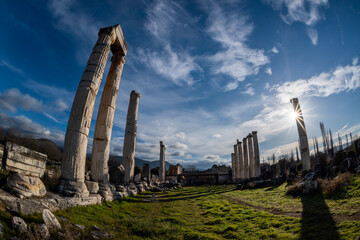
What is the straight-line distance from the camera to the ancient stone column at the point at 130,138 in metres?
17.8

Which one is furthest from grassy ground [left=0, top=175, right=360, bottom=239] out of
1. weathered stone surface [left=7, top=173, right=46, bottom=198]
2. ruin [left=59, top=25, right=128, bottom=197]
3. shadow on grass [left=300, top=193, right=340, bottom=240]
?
ruin [left=59, top=25, right=128, bottom=197]

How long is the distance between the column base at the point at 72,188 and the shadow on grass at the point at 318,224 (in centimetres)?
767

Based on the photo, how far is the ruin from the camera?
27.5 ft

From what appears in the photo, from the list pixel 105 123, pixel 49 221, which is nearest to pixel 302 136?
pixel 105 123

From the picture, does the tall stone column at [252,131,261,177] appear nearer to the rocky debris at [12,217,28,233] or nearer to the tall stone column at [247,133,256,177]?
the tall stone column at [247,133,256,177]

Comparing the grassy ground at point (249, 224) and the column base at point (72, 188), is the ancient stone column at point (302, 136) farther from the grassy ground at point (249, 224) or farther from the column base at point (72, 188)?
the column base at point (72, 188)

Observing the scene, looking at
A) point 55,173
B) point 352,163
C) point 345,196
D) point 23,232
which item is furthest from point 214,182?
point 23,232

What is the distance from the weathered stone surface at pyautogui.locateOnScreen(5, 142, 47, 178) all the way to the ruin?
1248mm

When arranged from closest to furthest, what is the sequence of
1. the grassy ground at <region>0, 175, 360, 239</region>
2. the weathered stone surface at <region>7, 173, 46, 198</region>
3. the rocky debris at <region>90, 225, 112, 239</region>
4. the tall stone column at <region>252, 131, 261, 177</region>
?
the rocky debris at <region>90, 225, 112, 239</region> → the weathered stone surface at <region>7, 173, 46, 198</region> → the grassy ground at <region>0, 175, 360, 239</region> → the tall stone column at <region>252, 131, 261, 177</region>

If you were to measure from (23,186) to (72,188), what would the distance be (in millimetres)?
2589

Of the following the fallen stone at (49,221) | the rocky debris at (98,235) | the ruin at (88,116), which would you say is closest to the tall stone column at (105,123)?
the ruin at (88,116)

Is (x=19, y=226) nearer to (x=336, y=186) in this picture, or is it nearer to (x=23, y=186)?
(x=23, y=186)

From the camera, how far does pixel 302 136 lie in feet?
65.7

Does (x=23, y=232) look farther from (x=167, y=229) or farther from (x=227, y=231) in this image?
(x=227, y=231)
